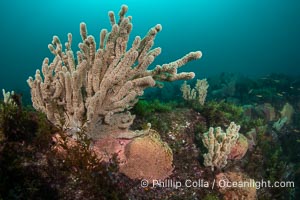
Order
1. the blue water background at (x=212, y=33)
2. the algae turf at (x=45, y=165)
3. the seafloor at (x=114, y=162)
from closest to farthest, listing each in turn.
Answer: the algae turf at (x=45, y=165), the seafloor at (x=114, y=162), the blue water background at (x=212, y=33)

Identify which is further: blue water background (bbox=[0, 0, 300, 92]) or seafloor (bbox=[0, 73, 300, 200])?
blue water background (bbox=[0, 0, 300, 92])

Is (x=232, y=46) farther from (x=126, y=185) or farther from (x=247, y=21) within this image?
(x=126, y=185)

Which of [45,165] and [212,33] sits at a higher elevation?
[212,33]

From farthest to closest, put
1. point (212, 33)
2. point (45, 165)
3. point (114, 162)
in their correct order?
point (212, 33), point (114, 162), point (45, 165)

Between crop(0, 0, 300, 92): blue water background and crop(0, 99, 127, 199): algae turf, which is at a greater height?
crop(0, 0, 300, 92): blue water background

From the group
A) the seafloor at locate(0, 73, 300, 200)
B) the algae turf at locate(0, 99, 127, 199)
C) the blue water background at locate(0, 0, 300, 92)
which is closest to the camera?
the algae turf at locate(0, 99, 127, 199)

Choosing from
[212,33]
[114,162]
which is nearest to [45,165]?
[114,162]

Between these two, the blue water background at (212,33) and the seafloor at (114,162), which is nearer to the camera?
the seafloor at (114,162)

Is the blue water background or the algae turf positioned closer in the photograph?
the algae turf

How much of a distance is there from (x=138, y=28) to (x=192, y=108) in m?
137

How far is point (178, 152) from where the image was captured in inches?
221

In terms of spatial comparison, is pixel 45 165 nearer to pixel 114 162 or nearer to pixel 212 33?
pixel 114 162

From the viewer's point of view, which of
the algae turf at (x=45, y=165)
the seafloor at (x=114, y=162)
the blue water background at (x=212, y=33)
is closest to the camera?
the algae turf at (x=45, y=165)

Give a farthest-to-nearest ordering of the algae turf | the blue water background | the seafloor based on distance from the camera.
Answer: the blue water background, the seafloor, the algae turf
